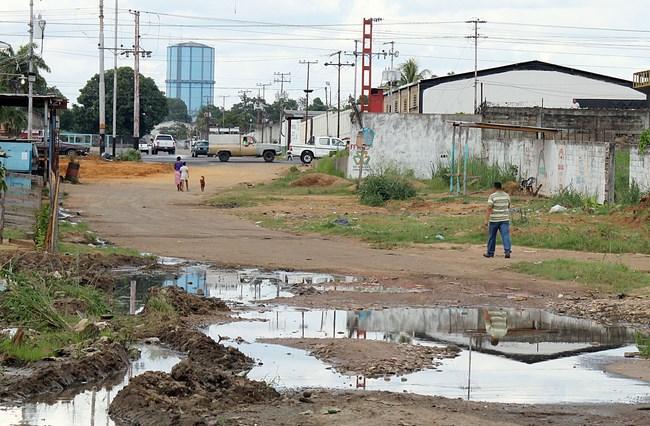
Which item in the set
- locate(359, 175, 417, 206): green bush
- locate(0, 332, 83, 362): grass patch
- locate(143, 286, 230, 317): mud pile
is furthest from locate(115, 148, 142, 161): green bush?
locate(0, 332, 83, 362): grass patch

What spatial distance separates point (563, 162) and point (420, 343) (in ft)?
80.3

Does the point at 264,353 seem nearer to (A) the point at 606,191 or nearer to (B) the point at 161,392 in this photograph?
(B) the point at 161,392

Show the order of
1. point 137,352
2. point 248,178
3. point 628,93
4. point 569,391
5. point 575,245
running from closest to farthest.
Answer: point 569,391 → point 137,352 → point 575,245 → point 248,178 → point 628,93

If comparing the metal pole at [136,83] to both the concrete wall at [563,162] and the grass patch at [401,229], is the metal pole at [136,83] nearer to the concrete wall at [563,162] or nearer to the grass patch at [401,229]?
the concrete wall at [563,162]

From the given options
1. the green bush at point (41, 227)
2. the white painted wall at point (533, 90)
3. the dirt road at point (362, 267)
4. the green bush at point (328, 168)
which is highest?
the white painted wall at point (533, 90)


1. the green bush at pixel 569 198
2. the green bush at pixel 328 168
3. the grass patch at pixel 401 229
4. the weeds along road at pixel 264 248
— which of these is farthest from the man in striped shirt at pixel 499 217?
the green bush at pixel 328 168

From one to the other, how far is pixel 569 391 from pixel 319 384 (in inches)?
96.3

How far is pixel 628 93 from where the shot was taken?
72.1 meters

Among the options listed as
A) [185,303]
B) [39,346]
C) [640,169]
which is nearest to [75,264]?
[185,303]

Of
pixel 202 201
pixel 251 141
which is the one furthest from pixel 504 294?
pixel 251 141

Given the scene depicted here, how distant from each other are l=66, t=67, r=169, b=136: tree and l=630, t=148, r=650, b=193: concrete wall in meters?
85.4

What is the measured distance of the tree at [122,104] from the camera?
111250 mm

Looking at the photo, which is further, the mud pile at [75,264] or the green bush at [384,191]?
the green bush at [384,191]

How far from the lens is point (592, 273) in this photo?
18.4 m
